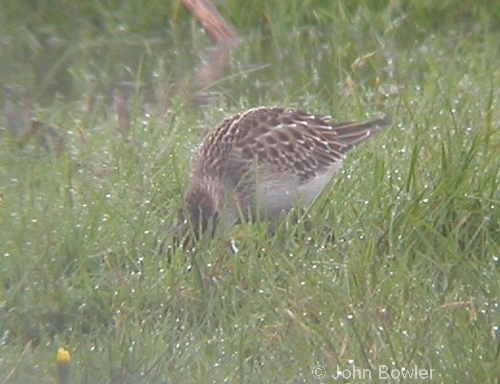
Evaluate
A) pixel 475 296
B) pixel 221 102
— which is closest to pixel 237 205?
pixel 475 296

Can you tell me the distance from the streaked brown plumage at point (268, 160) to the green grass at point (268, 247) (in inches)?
4.5

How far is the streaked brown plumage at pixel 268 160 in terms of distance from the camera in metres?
6.73

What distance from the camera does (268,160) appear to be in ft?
23.1

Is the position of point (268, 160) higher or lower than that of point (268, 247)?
higher

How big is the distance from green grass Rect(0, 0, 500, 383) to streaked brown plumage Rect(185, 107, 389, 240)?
0.38 ft

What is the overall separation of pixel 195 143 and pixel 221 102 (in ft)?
2.71

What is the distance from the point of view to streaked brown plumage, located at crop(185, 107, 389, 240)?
265 inches

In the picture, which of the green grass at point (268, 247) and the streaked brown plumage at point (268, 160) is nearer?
the green grass at point (268, 247)

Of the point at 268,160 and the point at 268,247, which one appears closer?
the point at 268,247

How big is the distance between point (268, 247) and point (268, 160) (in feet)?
3.62

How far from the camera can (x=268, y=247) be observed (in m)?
5.99

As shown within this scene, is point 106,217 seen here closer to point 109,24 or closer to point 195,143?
point 195,143

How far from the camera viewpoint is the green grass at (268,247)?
516 centimetres

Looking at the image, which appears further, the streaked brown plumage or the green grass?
the streaked brown plumage
